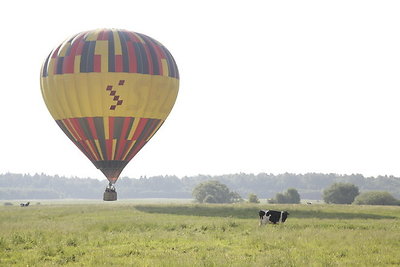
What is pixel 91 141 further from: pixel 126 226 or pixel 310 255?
pixel 310 255

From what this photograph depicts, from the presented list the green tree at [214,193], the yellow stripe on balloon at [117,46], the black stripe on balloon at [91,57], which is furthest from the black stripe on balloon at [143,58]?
the green tree at [214,193]

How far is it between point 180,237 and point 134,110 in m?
21.6

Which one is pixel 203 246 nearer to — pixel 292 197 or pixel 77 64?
pixel 77 64

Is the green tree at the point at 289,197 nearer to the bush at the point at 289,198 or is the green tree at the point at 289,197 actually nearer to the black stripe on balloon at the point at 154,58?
the bush at the point at 289,198

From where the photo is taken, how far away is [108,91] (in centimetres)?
4597

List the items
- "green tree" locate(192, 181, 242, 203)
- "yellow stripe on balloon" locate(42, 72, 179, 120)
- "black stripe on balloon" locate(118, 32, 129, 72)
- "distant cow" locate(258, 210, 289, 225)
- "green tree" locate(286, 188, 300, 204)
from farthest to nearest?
"green tree" locate(192, 181, 242, 203) < "green tree" locate(286, 188, 300, 204) < "black stripe on balloon" locate(118, 32, 129, 72) < "yellow stripe on balloon" locate(42, 72, 179, 120) < "distant cow" locate(258, 210, 289, 225)

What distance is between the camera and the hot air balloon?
151 ft

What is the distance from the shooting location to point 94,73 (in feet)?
150

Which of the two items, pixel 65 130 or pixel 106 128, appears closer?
pixel 106 128

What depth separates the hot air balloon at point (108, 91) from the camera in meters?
46.0

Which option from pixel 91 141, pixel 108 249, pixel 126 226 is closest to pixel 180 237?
pixel 108 249

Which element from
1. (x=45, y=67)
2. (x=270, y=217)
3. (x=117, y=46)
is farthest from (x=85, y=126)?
(x=270, y=217)

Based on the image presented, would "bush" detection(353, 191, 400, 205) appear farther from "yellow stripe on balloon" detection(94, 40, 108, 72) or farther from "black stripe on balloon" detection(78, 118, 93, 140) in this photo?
"yellow stripe on balloon" detection(94, 40, 108, 72)

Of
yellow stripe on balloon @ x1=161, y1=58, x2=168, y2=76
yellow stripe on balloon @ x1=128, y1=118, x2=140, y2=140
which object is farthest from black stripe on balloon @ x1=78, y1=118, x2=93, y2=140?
yellow stripe on balloon @ x1=161, y1=58, x2=168, y2=76
